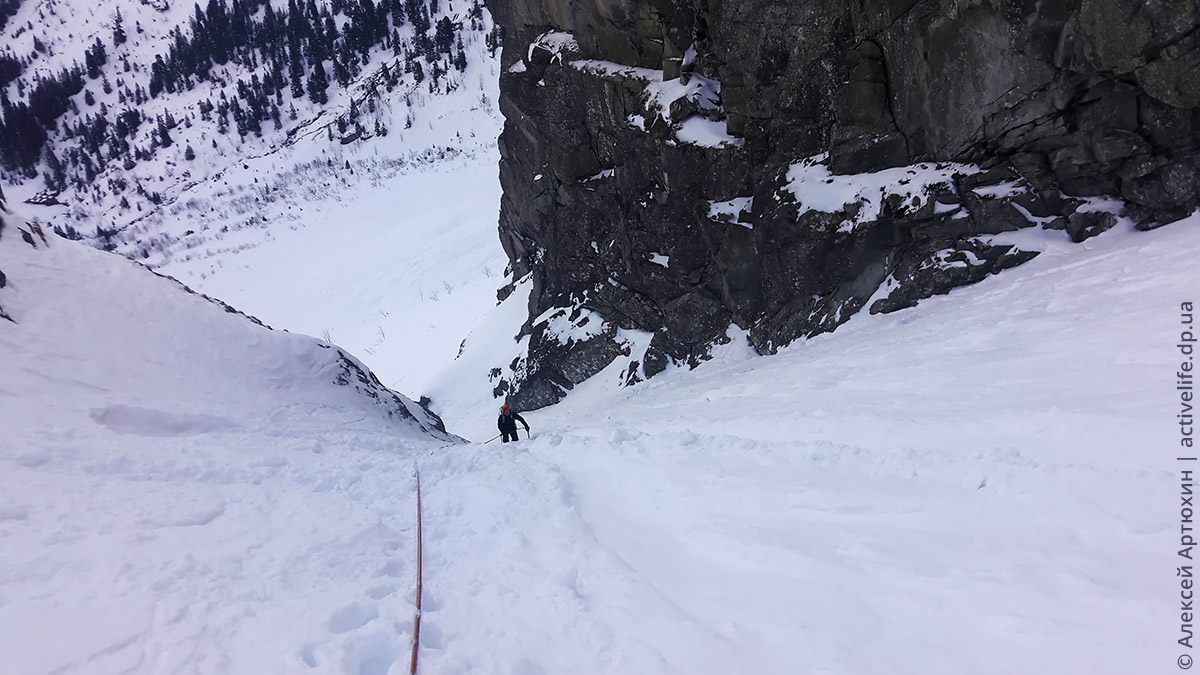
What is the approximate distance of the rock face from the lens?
32.6ft

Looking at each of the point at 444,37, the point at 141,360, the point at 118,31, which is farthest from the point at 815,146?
the point at 118,31

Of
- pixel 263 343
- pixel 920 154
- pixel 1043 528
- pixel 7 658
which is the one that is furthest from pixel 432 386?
pixel 1043 528

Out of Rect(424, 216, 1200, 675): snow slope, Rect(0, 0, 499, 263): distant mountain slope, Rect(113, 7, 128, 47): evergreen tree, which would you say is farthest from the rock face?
Rect(113, 7, 128, 47): evergreen tree

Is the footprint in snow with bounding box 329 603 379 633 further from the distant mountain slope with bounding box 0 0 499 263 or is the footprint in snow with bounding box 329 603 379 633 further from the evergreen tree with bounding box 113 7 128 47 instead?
the evergreen tree with bounding box 113 7 128 47

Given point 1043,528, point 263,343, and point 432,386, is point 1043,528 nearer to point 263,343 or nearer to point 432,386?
point 263,343

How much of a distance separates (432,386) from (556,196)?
11180 mm

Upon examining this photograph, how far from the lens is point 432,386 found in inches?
1098

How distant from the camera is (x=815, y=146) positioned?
14328mm

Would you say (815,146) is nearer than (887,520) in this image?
No

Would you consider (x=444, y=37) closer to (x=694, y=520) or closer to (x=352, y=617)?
(x=694, y=520)

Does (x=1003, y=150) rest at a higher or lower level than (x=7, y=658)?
higher

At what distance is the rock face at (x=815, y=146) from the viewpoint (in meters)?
9.94

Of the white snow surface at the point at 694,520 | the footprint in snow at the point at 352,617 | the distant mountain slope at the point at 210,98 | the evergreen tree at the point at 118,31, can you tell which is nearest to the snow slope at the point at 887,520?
the white snow surface at the point at 694,520

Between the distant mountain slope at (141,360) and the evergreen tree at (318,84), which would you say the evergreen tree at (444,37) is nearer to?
the evergreen tree at (318,84)
